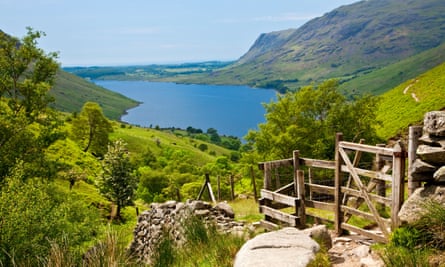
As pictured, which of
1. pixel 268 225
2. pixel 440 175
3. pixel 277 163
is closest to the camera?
pixel 440 175

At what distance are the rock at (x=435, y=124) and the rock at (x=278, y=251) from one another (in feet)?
11.6

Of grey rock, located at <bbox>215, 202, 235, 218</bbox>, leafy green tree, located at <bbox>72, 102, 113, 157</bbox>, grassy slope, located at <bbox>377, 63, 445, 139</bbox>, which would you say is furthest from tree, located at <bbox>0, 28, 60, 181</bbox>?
leafy green tree, located at <bbox>72, 102, 113, 157</bbox>

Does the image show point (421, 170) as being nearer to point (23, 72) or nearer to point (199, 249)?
point (199, 249)

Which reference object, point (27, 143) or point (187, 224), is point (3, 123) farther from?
point (187, 224)

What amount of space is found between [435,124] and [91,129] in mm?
60918

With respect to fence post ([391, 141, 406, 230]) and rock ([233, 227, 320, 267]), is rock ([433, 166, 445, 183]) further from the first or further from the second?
rock ([233, 227, 320, 267])

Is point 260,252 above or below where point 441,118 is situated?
below

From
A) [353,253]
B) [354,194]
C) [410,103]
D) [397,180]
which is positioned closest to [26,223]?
[354,194]

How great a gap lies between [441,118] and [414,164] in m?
1.24

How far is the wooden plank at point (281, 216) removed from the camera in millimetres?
11867

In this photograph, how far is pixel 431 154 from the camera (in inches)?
331

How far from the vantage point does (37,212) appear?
19.1 metres

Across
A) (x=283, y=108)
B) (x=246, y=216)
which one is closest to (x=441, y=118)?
(x=246, y=216)

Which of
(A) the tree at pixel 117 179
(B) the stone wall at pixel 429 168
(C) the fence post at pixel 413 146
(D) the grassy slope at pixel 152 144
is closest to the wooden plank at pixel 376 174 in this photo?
(C) the fence post at pixel 413 146
